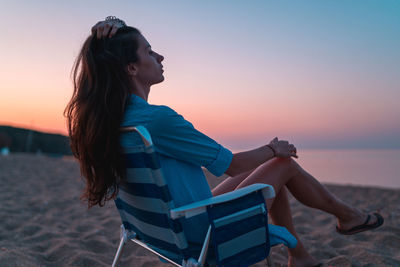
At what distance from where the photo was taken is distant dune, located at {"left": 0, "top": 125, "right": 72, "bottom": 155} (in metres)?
19.7

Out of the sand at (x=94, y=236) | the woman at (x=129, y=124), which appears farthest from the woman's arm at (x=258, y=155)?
the sand at (x=94, y=236)

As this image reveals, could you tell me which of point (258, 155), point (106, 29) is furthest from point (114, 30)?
point (258, 155)

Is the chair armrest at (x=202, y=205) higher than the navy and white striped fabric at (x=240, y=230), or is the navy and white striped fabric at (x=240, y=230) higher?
the chair armrest at (x=202, y=205)

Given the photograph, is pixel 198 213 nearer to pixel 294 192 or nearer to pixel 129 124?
pixel 129 124

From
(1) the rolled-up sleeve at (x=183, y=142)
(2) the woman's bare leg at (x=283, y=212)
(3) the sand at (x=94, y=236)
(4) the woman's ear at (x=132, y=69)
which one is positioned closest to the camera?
(1) the rolled-up sleeve at (x=183, y=142)

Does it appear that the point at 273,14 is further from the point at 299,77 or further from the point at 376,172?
the point at 376,172

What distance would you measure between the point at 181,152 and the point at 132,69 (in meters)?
0.57

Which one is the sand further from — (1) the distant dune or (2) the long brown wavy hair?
(1) the distant dune

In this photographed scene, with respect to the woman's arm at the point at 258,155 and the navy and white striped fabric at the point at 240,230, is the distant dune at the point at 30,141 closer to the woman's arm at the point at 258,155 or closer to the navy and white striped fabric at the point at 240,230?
the woman's arm at the point at 258,155

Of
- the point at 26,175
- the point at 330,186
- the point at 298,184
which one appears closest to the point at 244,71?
the point at 330,186

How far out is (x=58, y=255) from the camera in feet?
8.04

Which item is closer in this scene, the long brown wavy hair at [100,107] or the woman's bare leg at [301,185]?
the long brown wavy hair at [100,107]

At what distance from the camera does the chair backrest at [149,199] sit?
112 centimetres

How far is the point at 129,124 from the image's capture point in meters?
1.28
